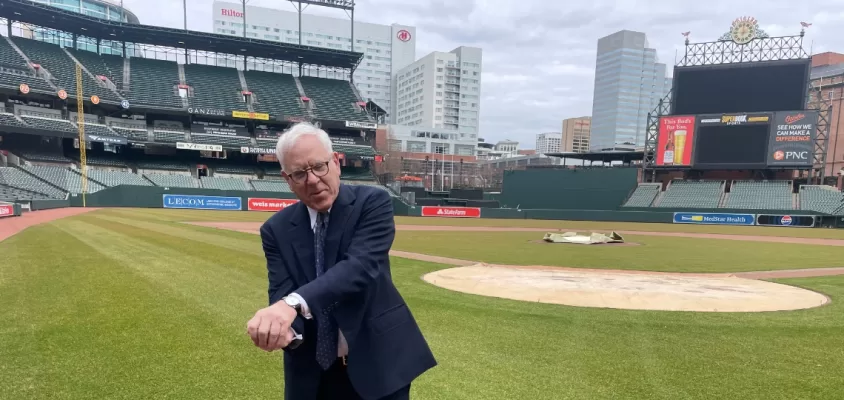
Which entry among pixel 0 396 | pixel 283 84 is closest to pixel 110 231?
pixel 0 396

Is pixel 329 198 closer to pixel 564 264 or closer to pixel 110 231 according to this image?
pixel 564 264

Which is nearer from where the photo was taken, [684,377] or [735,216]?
[684,377]

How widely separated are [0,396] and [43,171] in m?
40.5

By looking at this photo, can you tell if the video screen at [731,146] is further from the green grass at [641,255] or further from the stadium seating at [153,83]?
the stadium seating at [153,83]

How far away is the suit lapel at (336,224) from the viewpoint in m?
1.75

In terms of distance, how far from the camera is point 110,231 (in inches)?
594

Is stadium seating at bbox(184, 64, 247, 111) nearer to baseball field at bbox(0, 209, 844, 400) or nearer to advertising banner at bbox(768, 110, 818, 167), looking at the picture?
baseball field at bbox(0, 209, 844, 400)

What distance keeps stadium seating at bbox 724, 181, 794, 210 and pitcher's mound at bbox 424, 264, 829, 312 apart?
1350 inches

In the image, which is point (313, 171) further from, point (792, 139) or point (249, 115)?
point (249, 115)

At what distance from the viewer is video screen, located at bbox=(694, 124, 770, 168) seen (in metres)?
36.1

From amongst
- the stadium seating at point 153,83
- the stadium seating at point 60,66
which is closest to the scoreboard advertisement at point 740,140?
the stadium seating at point 153,83

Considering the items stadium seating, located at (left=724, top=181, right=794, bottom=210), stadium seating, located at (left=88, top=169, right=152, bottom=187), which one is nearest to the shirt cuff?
stadium seating, located at (left=88, top=169, right=152, bottom=187)

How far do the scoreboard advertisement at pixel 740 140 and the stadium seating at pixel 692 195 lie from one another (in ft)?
9.36

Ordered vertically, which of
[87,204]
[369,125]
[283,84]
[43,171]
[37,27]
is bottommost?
[87,204]
